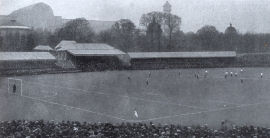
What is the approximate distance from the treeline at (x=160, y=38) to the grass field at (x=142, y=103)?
194 ft

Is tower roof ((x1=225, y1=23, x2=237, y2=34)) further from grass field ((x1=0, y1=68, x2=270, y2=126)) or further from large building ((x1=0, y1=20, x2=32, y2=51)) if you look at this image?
grass field ((x1=0, y1=68, x2=270, y2=126))

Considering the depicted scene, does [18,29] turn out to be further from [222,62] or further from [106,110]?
[106,110]

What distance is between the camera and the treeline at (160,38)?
9894cm

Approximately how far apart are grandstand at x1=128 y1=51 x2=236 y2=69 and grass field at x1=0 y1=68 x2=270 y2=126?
96.1 ft

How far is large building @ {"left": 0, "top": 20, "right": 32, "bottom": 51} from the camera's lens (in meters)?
82.9

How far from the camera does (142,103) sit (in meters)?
28.5

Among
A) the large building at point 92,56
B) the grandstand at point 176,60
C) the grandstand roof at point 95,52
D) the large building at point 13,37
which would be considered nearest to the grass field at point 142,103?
the large building at point 92,56

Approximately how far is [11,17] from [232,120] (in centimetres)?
7786

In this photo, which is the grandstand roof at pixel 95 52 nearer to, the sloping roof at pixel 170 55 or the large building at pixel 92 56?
the large building at pixel 92 56

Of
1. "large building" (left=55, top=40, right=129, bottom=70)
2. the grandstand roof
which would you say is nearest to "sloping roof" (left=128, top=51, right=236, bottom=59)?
"large building" (left=55, top=40, right=129, bottom=70)

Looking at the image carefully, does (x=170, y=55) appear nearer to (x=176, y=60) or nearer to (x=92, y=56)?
(x=176, y=60)

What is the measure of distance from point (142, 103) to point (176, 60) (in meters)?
46.2

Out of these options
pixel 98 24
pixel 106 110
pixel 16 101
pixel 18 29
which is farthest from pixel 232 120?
pixel 98 24

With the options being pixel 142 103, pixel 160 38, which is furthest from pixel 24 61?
pixel 160 38
